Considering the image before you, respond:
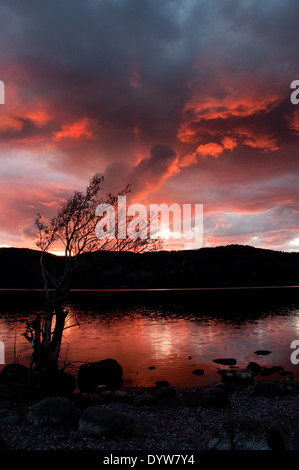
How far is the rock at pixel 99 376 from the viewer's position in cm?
2530

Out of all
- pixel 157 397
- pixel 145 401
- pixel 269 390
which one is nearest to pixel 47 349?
pixel 145 401

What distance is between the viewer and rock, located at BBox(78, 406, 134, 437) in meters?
13.5

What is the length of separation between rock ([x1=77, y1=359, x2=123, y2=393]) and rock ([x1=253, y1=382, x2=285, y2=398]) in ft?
33.8

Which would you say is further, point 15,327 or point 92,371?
point 15,327

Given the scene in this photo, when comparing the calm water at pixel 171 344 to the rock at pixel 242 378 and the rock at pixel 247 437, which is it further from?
the rock at pixel 247 437

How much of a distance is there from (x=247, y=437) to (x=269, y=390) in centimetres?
1077

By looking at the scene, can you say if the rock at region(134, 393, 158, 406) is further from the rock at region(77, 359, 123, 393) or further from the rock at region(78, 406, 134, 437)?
the rock at region(77, 359, 123, 393)

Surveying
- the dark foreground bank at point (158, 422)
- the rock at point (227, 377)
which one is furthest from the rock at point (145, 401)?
the rock at point (227, 377)

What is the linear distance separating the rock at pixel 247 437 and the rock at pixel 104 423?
12.0 ft

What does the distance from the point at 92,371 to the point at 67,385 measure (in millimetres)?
2417
